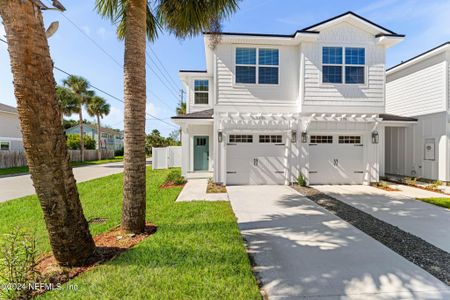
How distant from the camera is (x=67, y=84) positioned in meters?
26.2

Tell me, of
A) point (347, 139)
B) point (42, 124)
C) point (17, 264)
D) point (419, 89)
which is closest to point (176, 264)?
point (17, 264)

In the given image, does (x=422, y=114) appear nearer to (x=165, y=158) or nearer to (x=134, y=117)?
(x=134, y=117)

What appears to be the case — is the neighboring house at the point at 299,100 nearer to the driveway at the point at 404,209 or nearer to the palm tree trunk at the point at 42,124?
the driveway at the point at 404,209

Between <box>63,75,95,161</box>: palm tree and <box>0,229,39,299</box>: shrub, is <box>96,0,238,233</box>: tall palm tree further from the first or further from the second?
<box>63,75,95,161</box>: palm tree

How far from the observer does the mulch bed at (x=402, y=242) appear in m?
3.52

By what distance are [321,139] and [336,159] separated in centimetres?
118

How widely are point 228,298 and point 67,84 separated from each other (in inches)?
1233

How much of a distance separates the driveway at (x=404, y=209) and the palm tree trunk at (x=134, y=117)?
590 cm

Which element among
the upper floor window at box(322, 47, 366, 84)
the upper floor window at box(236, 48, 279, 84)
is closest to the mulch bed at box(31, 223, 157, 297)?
the upper floor window at box(236, 48, 279, 84)

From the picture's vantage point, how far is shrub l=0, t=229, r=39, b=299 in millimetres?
2670

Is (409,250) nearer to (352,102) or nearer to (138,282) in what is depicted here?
(138,282)

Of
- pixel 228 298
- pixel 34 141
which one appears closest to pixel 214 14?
pixel 34 141

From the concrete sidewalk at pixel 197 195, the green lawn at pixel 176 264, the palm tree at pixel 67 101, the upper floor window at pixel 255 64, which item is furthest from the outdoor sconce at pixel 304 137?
the palm tree at pixel 67 101

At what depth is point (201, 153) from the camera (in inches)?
480
